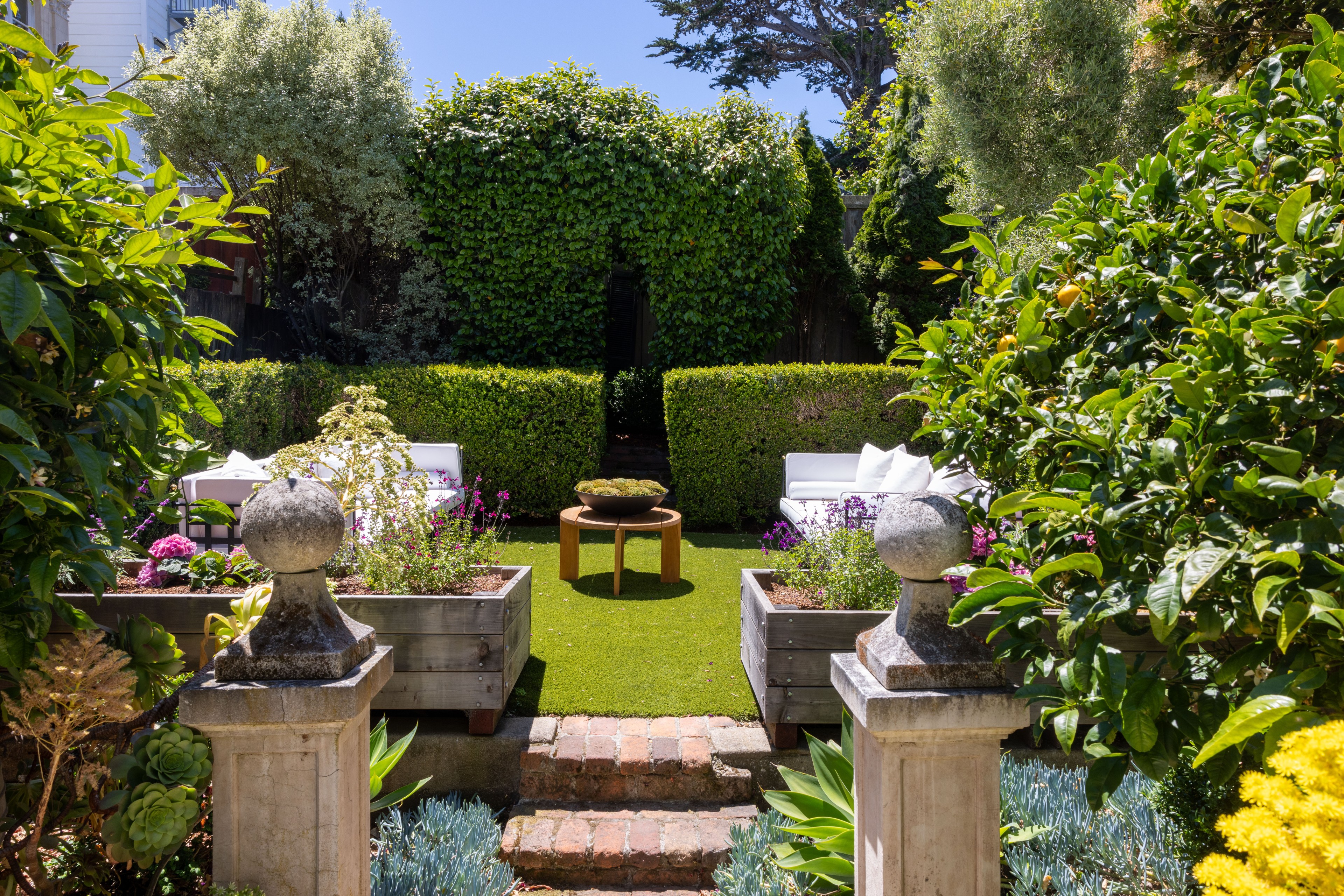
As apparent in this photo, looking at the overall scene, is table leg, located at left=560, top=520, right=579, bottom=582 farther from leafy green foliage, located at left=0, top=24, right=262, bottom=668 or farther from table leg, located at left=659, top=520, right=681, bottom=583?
leafy green foliage, located at left=0, top=24, right=262, bottom=668

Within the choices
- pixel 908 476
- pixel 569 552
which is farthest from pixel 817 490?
pixel 569 552

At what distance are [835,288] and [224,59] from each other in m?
8.00

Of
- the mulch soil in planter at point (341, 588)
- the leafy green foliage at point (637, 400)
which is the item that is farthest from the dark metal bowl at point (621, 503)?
the leafy green foliage at point (637, 400)

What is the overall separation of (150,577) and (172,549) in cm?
16

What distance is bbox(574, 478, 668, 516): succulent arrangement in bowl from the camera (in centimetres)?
544

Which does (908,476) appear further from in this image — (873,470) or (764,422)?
(764,422)

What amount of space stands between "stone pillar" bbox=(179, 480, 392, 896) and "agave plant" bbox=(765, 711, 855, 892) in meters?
1.32

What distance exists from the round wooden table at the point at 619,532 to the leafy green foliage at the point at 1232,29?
3916 millimetres

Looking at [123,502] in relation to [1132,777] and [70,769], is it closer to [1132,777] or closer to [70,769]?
[70,769]

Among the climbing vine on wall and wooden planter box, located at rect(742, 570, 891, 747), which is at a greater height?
the climbing vine on wall

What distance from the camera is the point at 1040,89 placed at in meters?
7.43

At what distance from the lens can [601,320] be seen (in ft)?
31.8

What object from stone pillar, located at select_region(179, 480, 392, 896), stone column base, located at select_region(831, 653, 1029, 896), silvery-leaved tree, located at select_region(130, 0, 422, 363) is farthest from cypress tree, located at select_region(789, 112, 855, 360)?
stone pillar, located at select_region(179, 480, 392, 896)

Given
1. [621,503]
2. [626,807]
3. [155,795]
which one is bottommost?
[626,807]
